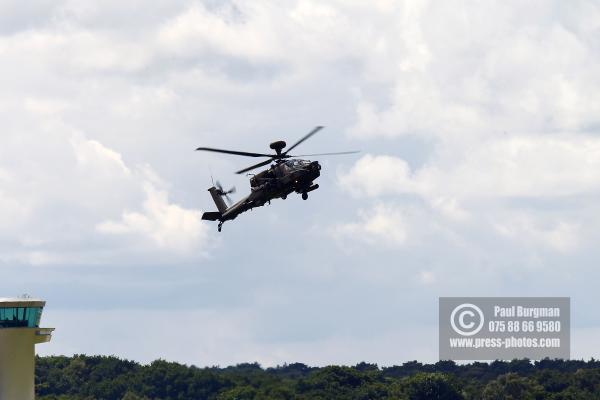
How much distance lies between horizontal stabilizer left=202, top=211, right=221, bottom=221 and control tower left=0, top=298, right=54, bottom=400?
58.3 ft

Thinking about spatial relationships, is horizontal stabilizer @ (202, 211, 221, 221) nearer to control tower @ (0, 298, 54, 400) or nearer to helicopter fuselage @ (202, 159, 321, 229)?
helicopter fuselage @ (202, 159, 321, 229)

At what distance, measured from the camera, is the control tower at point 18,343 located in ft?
400

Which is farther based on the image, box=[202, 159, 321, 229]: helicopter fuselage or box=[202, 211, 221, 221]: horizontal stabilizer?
box=[202, 211, 221, 221]: horizontal stabilizer

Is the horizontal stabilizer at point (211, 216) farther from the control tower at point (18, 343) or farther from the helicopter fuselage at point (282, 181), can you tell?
the control tower at point (18, 343)

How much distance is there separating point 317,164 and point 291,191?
3.85 m

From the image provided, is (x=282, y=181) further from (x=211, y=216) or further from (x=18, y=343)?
A: (x=18, y=343)

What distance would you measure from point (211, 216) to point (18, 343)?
2164 centimetres

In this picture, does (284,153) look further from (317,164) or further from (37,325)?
(37,325)

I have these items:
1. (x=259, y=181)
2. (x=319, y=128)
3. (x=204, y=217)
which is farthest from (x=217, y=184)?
(x=319, y=128)

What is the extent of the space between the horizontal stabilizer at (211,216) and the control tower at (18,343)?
17780 millimetres

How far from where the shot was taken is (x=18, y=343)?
403ft

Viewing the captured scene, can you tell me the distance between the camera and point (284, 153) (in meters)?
118

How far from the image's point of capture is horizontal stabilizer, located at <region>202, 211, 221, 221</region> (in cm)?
12681

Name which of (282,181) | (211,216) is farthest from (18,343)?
(282,181)
